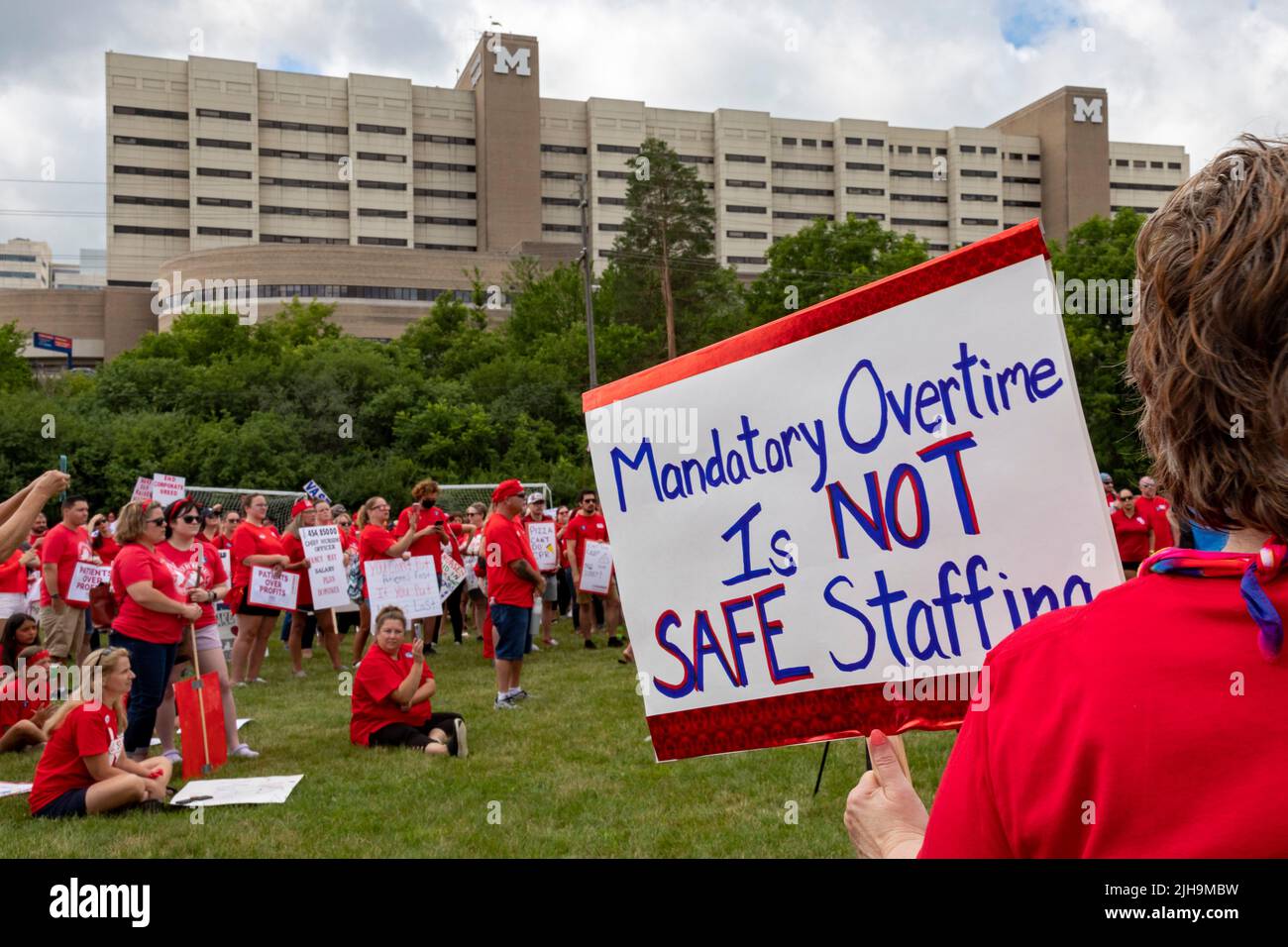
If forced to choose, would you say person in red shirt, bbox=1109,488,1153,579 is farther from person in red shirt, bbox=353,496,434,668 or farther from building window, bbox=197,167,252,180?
building window, bbox=197,167,252,180

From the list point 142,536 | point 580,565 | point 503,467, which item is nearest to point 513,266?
point 503,467

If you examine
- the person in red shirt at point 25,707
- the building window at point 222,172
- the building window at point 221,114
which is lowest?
the person in red shirt at point 25,707

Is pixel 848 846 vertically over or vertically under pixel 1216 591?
under

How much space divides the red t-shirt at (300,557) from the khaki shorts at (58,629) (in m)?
2.62

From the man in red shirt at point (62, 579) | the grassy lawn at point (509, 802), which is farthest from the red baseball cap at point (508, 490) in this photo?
the man in red shirt at point (62, 579)

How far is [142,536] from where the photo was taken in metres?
7.64

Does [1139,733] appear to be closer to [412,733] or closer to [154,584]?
[154,584]

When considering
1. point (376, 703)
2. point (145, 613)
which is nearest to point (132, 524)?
point (145, 613)

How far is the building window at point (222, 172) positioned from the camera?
86625 mm

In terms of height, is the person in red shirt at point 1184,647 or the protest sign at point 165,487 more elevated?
the protest sign at point 165,487

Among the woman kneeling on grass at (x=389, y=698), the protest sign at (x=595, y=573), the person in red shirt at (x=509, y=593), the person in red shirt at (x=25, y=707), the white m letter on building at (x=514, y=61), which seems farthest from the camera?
the white m letter on building at (x=514, y=61)

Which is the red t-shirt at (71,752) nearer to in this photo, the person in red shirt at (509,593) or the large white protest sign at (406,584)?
the person in red shirt at (509,593)
